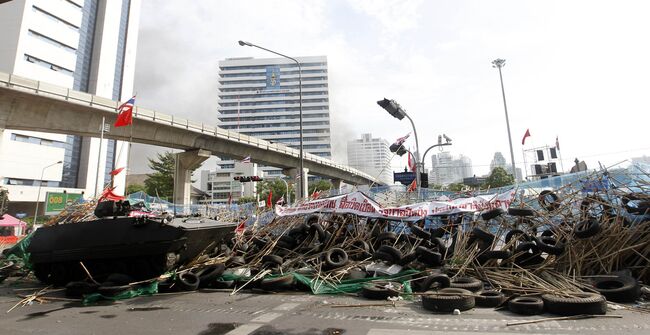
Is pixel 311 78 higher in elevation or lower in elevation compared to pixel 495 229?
higher

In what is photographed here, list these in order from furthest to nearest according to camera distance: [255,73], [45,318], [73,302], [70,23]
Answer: [255,73]
[70,23]
[73,302]
[45,318]

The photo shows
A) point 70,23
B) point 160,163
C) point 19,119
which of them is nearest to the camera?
point 19,119

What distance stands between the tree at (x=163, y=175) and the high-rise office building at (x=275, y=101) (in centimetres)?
7294

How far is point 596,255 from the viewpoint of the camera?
279 inches

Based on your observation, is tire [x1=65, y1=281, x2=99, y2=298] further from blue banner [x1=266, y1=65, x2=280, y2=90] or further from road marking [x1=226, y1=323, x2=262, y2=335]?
blue banner [x1=266, y1=65, x2=280, y2=90]

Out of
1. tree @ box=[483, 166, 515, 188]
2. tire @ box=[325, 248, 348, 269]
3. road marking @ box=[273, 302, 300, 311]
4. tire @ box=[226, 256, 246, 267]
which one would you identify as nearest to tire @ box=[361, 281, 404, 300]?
road marking @ box=[273, 302, 300, 311]

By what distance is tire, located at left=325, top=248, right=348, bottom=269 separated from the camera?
814 centimetres

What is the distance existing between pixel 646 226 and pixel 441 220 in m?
4.35

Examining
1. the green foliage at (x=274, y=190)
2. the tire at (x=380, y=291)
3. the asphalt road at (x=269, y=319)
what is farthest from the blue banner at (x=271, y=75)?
the tire at (x=380, y=291)

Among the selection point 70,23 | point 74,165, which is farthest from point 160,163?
point 70,23

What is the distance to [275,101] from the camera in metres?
127

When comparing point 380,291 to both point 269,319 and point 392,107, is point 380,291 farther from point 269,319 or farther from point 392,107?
point 392,107

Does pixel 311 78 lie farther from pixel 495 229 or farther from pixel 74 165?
pixel 495 229

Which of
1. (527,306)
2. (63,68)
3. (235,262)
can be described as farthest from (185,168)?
(63,68)
